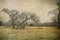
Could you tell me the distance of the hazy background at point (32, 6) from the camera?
2562 millimetres

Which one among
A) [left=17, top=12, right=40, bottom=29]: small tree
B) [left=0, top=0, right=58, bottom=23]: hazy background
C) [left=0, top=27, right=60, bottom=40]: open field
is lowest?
[left=0, top=27, right=60, bottom=40]: open field

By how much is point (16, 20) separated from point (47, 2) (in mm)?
515

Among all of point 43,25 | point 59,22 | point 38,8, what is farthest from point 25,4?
point 59,22

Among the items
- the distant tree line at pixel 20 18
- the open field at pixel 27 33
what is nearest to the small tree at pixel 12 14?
the distant tree line at pixel 20 18

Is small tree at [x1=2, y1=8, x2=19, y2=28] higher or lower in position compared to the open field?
higher

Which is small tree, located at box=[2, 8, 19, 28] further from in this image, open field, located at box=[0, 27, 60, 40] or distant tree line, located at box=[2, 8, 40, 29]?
open field, located at box=[0, 27, 60, 40]

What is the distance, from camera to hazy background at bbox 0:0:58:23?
101 inches

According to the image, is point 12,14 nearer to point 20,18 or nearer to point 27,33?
point 20,18

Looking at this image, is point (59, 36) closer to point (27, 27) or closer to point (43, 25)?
point (43, 25)

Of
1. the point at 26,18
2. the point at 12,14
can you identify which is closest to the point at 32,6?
the point at 26,18

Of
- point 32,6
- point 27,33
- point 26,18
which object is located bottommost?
point 27,33

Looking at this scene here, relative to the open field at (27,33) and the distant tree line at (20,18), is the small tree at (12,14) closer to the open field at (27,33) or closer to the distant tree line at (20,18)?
→ the distant tree line at (20,18)

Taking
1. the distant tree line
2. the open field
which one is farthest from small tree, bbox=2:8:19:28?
the open field

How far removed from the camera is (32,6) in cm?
257
